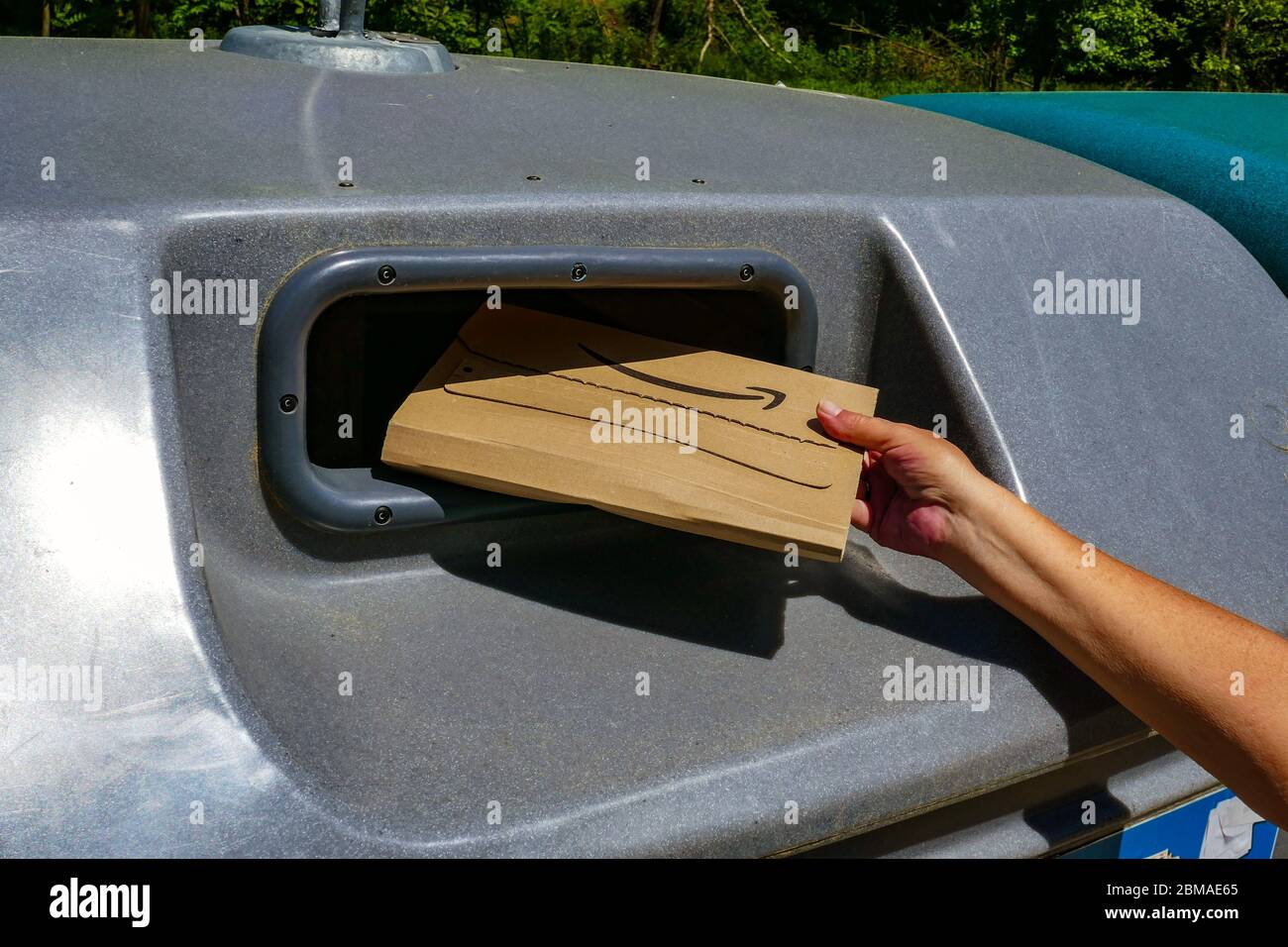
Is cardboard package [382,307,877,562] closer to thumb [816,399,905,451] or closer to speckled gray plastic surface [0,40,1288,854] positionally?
thumb [816,399,905,451]

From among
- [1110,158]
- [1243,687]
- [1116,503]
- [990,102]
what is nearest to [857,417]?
[1116,503]

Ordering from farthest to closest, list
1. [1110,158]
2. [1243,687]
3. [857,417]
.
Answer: [1110,158] < [857,417] < [1243,687]

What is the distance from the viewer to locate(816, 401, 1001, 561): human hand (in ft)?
4.47

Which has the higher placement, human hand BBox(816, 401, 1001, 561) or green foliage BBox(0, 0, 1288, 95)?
green foliage BBox(0, 0, 1288, 95)

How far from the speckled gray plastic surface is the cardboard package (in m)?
0.15

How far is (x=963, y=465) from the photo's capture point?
137 cm

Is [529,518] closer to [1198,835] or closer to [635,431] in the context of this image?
[635,431]

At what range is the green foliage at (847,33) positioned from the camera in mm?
5711

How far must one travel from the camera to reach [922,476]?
1.39m

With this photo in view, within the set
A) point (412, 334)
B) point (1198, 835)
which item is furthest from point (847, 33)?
point (1198, 835)

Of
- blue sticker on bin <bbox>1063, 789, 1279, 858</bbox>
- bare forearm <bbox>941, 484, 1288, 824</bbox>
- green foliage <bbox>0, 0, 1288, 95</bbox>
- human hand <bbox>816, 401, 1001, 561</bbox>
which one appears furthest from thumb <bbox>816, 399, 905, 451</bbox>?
green foliage <bbox>0, 0, 1288, 95</bbox>

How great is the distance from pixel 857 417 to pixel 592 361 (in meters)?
0.32

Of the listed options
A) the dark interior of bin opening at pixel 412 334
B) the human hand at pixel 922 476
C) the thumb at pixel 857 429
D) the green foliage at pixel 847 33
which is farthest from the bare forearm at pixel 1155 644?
the green foliage at pixel 847 33
